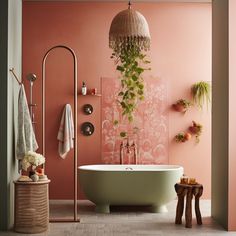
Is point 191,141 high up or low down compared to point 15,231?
up

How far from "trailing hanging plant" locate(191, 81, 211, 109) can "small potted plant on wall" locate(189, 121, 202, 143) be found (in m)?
0.29

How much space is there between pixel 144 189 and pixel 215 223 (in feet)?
3.45

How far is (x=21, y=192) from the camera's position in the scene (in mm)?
5438

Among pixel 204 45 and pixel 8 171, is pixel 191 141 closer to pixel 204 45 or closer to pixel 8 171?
pixel 204 45

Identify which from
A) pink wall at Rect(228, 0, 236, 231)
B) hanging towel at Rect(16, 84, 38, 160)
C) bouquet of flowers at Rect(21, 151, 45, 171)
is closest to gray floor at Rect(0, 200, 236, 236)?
pink wall at Rect(228, 0, 236, 231)

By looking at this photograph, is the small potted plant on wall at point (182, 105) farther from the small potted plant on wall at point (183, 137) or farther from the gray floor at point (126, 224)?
the gray floor at point (126, 224)

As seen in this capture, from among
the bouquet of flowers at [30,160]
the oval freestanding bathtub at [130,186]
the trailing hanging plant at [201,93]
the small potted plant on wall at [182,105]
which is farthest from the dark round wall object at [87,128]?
the bouquet of flowers at [30,160]

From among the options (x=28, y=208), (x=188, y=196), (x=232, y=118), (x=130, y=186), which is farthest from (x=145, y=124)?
(x=28, y=208)

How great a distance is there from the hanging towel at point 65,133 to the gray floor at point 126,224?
92cm

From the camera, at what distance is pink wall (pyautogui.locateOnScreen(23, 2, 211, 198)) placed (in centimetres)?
778

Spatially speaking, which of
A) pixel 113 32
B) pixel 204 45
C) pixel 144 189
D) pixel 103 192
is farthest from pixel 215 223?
pixel 204 45

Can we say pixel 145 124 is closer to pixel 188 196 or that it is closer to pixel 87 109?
pixel 87 109

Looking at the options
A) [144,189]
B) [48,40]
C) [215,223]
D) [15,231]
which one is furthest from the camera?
[48,40]

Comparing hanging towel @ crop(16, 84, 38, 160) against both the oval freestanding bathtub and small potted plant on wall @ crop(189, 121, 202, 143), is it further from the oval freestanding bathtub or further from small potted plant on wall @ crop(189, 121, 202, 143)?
small potted plant on wall @ crop(189, 121, 202, 143)
